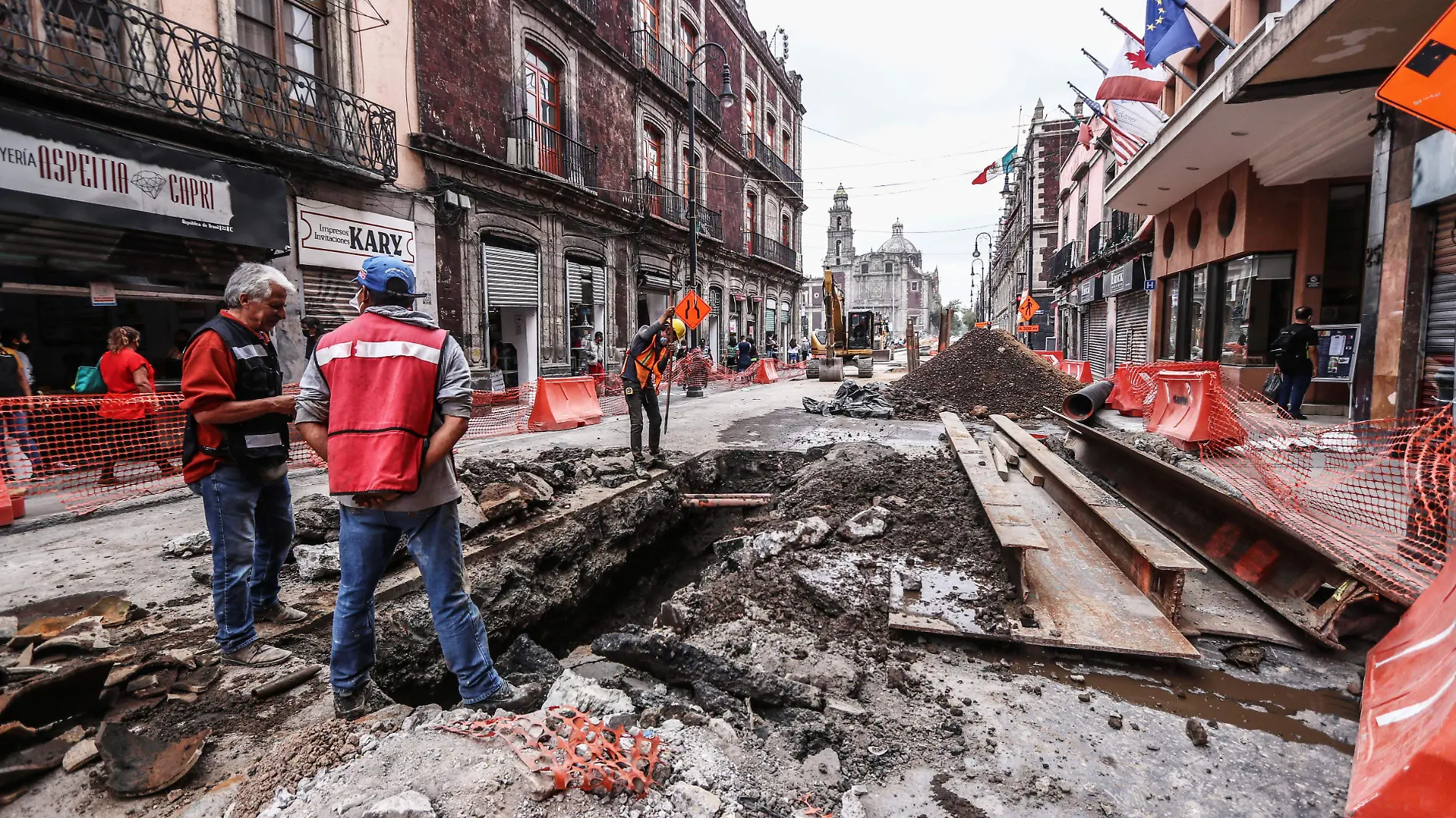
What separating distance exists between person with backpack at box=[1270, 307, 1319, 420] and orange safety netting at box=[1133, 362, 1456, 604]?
58 cm

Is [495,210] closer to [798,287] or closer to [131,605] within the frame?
[131,605]

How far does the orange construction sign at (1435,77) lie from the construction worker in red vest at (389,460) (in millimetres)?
3993

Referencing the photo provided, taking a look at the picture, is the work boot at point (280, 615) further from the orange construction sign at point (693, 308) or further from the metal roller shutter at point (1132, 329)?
the metal roller shutter at point (1132, 329)

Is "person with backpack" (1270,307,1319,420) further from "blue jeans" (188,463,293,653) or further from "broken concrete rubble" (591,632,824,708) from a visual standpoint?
"blue jeans" (188,463,293,653)

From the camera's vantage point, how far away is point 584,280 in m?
15.8

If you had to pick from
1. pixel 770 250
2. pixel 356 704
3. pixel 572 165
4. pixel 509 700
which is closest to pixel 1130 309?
pixel 770 250

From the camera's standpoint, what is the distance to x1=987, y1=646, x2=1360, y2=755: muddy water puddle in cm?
247

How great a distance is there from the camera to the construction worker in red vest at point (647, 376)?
279 inches

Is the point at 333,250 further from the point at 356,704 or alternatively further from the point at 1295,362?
the point at 1295,362

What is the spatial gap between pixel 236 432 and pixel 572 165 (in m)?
13.9

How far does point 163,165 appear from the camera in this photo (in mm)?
7438

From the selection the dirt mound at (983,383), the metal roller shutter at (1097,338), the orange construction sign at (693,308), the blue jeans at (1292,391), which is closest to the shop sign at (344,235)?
the orange construction sign at (693,308)

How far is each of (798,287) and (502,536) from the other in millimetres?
31457

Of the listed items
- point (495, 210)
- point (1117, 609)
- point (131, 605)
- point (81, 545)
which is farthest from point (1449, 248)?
point (495, 210)
